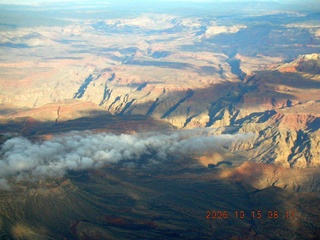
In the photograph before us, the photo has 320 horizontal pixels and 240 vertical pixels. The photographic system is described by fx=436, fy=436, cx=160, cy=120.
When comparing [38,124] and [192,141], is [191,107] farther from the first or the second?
[38,124]

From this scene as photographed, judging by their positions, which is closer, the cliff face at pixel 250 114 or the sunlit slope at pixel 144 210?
the sunlit slope at pixel 144 210
